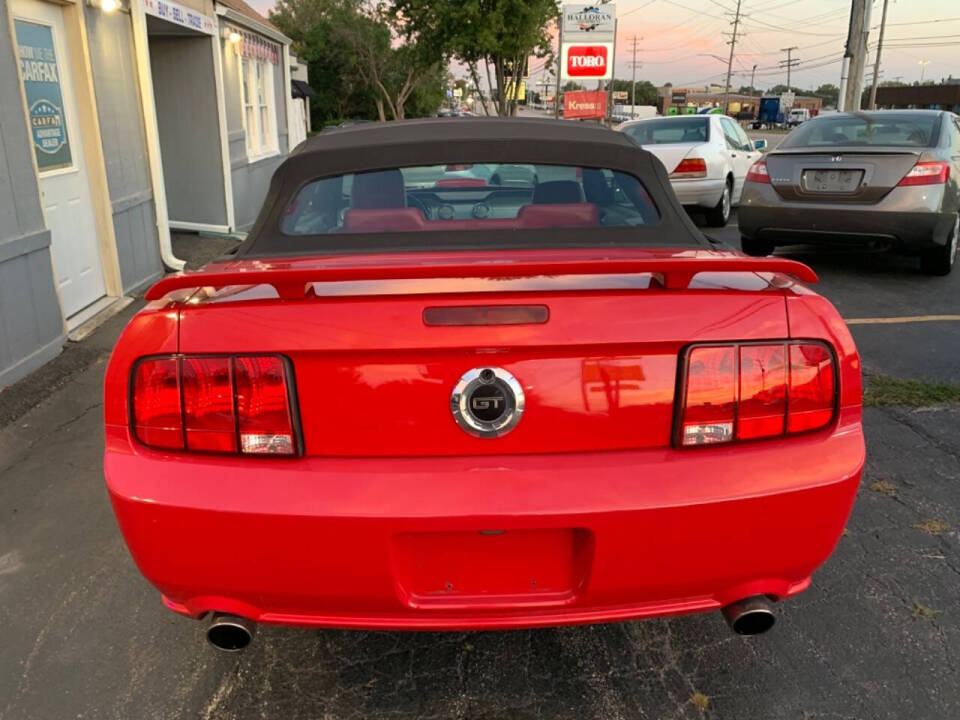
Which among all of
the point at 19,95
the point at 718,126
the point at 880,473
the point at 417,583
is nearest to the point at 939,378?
the point at 880,473

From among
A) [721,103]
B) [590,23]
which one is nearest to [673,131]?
[590,23]

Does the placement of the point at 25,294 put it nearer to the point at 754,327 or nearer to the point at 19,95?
the point at 19,95

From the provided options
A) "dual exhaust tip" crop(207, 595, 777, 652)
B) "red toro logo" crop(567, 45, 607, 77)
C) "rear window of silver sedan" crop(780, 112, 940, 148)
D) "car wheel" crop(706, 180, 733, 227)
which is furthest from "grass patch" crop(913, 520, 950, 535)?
"red toro logo" crop(567, 45, 607, 77)

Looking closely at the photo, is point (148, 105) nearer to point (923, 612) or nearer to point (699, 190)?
point (699, 190)

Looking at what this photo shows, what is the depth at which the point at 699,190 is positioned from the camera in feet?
35.7

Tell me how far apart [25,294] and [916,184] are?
7.22 meters

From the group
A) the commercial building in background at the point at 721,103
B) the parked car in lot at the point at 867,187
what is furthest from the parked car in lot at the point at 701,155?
the commercial building in background at the point at 721,103

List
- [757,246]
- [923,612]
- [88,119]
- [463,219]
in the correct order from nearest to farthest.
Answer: [923,612] → [463,219] → [88,119] → [757,246]

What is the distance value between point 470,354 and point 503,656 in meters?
1.18

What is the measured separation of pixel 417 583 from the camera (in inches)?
74.8

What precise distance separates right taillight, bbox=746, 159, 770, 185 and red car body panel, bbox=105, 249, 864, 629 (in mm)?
6246

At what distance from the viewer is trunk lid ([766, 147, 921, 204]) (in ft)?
22.9

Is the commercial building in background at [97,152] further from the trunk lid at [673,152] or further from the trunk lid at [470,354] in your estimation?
the trunk lid at [673,152]

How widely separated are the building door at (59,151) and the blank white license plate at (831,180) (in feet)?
21.2
